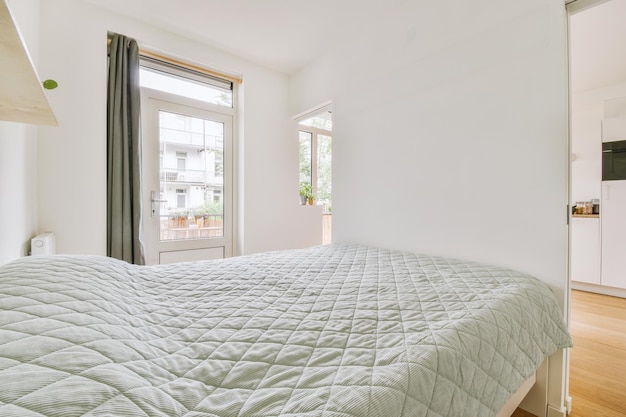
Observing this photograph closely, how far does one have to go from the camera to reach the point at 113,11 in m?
2.44

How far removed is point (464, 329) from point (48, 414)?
96 cm

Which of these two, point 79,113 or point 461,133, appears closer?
point 461,133

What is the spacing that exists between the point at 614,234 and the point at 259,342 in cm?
445

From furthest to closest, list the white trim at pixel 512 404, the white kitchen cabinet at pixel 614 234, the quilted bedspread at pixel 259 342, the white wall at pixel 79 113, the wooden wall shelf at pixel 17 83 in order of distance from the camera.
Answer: the white kitchen cabinet at pixel 614 234 < the white wall at pixel 79 113 < the white trim at pixel 512 404 < the wooden wall shelf at pixel 17 83 < the quilted bedspread at pixel 259 342

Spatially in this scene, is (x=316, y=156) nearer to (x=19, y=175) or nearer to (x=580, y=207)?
(x=19, y=175)

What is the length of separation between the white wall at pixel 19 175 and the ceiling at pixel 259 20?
71 cm

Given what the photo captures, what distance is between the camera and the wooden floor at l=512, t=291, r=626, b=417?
4.79ft

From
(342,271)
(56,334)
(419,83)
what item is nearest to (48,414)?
(56,334)

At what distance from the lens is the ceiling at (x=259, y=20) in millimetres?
2305

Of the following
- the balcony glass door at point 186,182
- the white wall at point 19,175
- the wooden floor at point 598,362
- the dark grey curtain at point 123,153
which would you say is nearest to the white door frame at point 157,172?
the balcony glass door at point 186,182

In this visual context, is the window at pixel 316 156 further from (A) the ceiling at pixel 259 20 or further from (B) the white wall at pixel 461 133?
(B) the white wall at pixel 461 133

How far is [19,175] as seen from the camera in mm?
1734

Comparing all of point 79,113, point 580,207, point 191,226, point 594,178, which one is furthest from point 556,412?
point 79,113

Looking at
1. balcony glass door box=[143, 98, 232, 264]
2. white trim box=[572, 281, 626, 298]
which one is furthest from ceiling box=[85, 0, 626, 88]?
→ white trim box=[572, 281, 626, 298]
